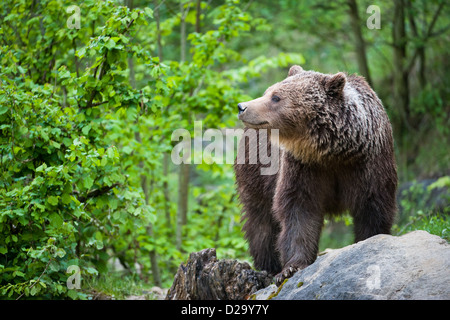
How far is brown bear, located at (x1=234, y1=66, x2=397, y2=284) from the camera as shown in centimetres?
525

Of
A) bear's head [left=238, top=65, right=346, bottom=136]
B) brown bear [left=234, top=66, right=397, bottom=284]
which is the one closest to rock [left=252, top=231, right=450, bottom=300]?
brown bear [left=234, top=66, right=397, bottom=284]

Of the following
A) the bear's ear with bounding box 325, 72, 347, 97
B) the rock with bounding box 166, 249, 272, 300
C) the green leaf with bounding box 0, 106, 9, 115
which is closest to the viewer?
the green leaf with bounding box 0, 106, 9, 115

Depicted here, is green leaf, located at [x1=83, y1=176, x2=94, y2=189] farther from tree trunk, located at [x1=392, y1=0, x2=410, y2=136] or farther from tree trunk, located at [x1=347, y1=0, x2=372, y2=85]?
tree trunk, located at [x1=392, y1=0, x2=410, y2=136]

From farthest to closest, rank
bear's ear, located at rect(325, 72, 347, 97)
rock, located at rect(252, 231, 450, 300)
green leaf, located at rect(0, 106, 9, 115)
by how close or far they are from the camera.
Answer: bear's ear, located at rect(325, 72, 347, 97) < green leaf, located at rect(0, 106, 9, 115) < rock, located at rect(252, 231, 450, 300)

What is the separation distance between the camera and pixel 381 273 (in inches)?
163

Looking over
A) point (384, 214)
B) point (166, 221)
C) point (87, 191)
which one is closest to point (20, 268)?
point (87, 191)

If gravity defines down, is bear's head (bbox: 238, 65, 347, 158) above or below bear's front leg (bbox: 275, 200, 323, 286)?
above

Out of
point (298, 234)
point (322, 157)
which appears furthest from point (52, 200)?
point (322, 157)

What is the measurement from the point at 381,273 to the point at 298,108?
6.21 ft

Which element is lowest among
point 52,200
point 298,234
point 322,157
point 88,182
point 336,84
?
point 298,234

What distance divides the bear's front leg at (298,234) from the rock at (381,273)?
1.67ft

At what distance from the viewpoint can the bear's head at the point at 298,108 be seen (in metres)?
5.29

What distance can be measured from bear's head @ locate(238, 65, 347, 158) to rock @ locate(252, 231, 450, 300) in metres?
1.21

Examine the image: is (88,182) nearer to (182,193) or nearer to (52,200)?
(52,200)
